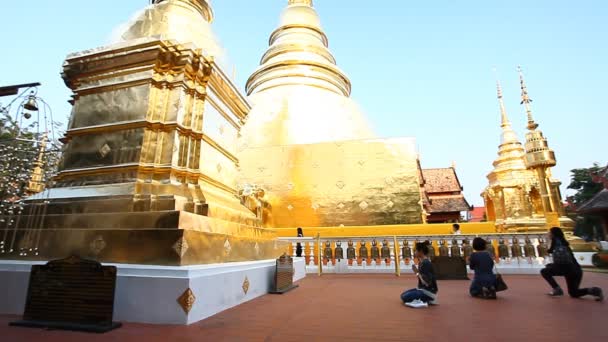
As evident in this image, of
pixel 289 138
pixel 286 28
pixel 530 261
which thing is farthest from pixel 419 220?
pixel 286 28

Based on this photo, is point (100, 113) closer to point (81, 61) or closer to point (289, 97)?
point (81, 61)

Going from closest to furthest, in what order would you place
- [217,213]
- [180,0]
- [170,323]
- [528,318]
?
[170,323] → [528,318] → [217,213] → [180,0]

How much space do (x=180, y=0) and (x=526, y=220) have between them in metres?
11.5

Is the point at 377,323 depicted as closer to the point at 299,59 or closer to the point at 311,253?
the point at 311,253

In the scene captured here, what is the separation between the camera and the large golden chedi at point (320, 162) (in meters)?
10.4

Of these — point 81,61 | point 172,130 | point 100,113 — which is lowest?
point 172,130

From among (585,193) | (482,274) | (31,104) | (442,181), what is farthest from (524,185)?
(585,193)

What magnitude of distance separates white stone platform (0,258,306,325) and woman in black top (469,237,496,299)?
10.1ft

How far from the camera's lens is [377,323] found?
9.13ft

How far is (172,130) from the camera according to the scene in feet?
12.8

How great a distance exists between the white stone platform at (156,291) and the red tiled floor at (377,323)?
10cm

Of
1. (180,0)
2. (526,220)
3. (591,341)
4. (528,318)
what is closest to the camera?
(591,341)

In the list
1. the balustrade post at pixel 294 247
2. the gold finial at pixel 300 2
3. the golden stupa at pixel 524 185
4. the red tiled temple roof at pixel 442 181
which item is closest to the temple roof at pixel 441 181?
the red tiled temple roof at pixel 442 181

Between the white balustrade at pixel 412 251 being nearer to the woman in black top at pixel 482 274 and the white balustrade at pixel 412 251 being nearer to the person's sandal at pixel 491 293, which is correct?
the woman in black top at pixel 482 274
